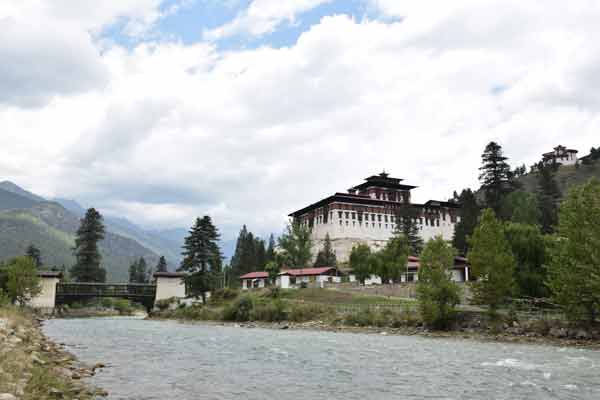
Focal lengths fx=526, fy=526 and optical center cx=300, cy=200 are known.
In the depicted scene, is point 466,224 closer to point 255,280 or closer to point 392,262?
point 392,262

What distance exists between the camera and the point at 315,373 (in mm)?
22125

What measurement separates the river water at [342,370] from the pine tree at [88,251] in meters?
63.9

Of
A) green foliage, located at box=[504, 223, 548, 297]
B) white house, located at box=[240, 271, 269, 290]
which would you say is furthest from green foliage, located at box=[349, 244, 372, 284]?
green foliage, located at box=[504, 223, 548, 297]

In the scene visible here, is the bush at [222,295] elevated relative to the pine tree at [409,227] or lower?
lower

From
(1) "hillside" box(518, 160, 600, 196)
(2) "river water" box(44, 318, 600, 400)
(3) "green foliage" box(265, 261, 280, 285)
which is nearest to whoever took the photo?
(2) "river water" box(44, 318, 600, 400)

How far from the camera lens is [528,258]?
4872 cm

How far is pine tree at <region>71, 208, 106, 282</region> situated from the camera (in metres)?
94.3

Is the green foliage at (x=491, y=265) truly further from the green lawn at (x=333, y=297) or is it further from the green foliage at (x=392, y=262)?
the green foliage at (x=392, y=262)

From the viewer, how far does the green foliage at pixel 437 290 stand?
4228cm

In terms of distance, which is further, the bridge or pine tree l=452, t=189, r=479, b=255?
pine tree l=452, t=189, r=479, b=255

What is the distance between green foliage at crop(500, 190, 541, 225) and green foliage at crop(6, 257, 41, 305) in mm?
72398

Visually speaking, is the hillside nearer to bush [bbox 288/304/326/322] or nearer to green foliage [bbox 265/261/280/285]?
green foliage [bbox 265/261/280/285]

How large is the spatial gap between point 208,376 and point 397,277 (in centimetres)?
5926

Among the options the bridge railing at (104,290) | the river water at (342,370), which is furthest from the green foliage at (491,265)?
the bridge railing at (104,290)
